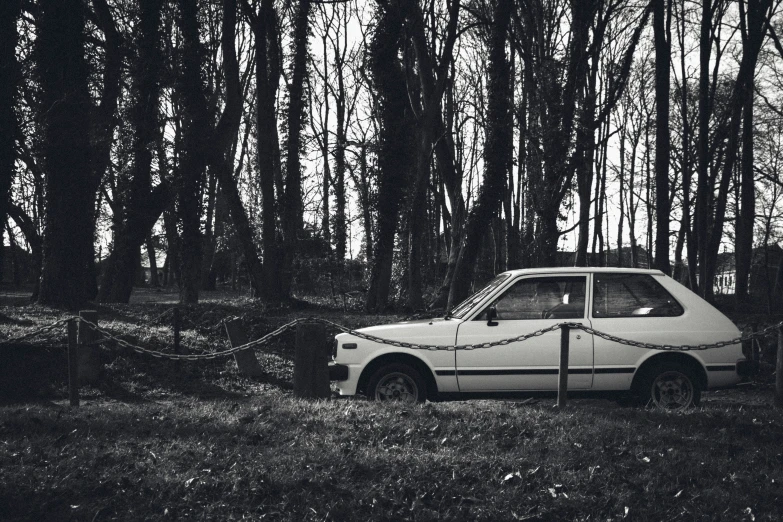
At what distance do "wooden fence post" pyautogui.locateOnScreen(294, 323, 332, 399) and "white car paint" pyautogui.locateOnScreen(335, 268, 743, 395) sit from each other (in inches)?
14.9

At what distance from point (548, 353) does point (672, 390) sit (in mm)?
1529

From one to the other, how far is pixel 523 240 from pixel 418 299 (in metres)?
8.66

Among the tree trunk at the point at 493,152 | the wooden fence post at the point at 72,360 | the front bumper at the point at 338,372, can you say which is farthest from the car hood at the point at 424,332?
the tree trunk at the point at 493,152

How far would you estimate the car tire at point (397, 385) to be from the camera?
814 cm

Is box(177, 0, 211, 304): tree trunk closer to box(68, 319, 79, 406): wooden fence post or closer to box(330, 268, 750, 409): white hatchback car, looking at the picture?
box(68, 319, 79, 406): wooden fence post

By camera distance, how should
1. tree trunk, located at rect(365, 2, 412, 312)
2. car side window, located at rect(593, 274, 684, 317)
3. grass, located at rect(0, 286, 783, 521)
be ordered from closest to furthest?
grass, located at rect(0, 286, 783, 521), car side window, located at rect(593, 274, 684, 317), tree trunk, located at rect(365, 2, 412, 312)

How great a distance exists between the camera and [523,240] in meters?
26.5

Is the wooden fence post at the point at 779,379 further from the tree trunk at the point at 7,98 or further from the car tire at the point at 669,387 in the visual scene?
the tree trunk at the point at 7,98

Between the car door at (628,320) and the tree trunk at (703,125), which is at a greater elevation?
the tree trunk at (703,125)

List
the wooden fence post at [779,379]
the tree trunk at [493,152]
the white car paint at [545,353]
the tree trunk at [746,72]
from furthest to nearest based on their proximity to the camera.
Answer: the tree trunk at [746,72]
the tree trunk at [493,152]
the white car paint at [545,353]
the wooden fence post at [779,379]

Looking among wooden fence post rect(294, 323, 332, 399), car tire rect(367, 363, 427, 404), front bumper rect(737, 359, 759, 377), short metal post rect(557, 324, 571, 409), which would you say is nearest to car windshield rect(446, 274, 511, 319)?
car tire rect(367, 363, 427, 404)

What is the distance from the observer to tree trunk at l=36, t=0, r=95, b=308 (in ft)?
48.9

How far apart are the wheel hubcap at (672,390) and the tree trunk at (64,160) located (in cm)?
1214

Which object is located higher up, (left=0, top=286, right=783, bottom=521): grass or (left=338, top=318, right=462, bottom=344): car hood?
(left=338, top=318, right=462, bottom=344): car hood
